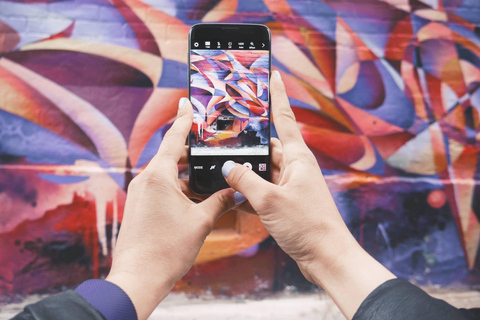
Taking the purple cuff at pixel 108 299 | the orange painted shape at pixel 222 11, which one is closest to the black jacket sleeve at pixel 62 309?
the purple cuff at pixel 108 299

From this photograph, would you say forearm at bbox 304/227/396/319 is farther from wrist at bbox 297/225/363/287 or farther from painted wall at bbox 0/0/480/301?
painted wall at bbox 0/0/480/301

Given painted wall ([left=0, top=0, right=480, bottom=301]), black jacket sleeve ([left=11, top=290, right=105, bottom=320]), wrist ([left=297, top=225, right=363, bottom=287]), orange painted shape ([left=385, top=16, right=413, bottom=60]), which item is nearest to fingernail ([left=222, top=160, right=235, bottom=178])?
wrist ([left=297, top=225, right=363, bottom=287])

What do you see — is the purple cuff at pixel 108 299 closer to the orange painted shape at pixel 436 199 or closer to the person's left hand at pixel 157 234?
the person's left hand at pixel 157 234

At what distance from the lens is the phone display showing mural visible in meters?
1.01

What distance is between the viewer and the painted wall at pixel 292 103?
5.23 ft

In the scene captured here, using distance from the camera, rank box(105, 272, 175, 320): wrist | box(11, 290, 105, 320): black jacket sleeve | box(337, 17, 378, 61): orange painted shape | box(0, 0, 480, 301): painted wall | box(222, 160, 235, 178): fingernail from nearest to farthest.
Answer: box(11, 290, 105, 320): black jacket sleeve
box(105, 272, 175, 320): wrist
box(222, 160, 235, 178): fingernail
box(0, 0, 480, 301): painted wall
box(337, 17, 378, 61): orange painted shape

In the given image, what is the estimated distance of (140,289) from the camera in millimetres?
675

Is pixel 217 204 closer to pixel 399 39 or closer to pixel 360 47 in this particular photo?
pixel 360 47

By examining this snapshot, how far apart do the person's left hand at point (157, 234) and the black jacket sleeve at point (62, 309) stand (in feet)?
0.32

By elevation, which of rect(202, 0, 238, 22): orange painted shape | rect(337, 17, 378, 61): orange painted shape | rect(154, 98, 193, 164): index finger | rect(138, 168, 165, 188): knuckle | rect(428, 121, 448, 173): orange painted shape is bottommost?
rect(428, 121, 448, 173): orange painted shape

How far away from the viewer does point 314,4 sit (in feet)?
5.49

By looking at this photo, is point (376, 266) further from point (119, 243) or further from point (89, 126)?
point (89, 126)

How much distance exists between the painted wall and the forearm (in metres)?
0.98

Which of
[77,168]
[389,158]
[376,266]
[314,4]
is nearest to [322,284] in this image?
[376,266]
